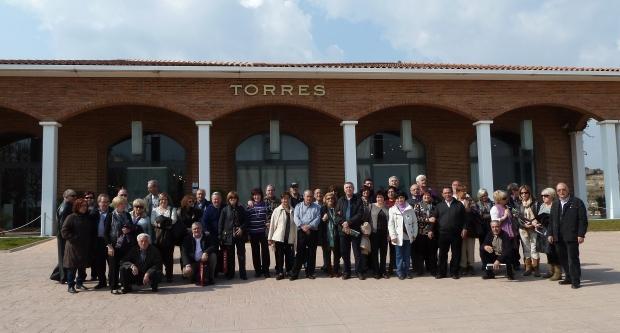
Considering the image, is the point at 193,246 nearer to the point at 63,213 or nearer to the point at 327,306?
the point at 63,213

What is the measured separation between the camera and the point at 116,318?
5785mm

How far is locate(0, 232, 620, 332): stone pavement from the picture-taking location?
5.30 meters

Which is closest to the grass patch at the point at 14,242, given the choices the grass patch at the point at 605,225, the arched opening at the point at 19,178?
the arched opening at the point at 19,178

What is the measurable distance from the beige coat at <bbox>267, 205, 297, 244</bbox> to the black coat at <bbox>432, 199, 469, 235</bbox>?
7.83 ft

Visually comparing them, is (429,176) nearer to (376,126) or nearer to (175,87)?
(376,126)

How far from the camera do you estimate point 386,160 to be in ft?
64.2

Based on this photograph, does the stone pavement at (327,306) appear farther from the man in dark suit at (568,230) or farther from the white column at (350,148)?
the white column at (350,148)

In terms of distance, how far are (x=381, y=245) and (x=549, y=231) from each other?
8.29 ft

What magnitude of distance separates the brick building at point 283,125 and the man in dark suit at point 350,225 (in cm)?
795

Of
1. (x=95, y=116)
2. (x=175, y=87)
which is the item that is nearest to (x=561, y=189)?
(x=175, y=87)

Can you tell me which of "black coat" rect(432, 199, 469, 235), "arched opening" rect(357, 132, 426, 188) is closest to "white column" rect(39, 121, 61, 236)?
"arched opening" rect(357, 132, 426, 188)

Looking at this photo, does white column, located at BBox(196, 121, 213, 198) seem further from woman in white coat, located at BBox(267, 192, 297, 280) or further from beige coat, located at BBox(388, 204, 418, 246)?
beige coat, located at BBox(388, 204, 418, 246)

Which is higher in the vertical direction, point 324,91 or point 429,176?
point 324,91

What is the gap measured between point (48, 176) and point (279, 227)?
9982 millimetres
